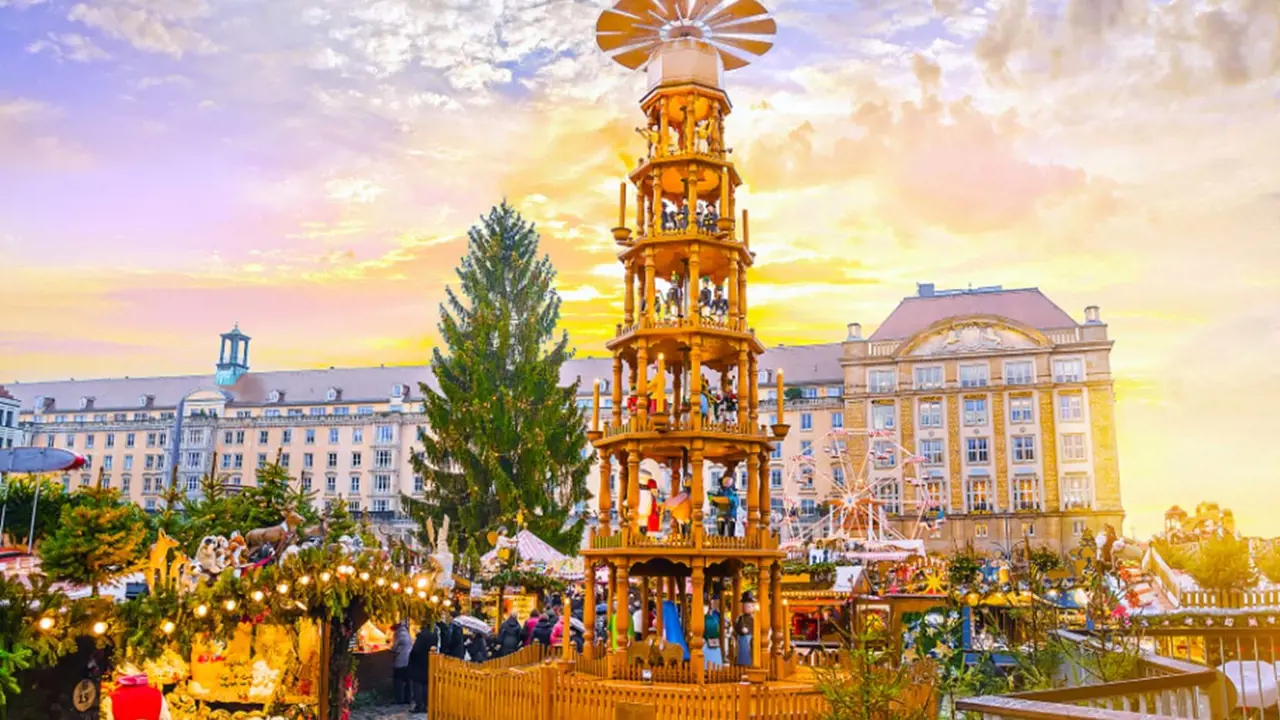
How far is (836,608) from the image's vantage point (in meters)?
28.6

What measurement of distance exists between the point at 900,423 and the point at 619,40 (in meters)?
56.0

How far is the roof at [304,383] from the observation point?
8112 cm

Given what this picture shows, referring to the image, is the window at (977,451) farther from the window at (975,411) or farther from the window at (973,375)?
the window at (973,375)

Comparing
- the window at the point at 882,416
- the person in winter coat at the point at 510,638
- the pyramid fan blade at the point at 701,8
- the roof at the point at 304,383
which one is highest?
the roof at the point at 304,383

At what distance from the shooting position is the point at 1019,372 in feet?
226

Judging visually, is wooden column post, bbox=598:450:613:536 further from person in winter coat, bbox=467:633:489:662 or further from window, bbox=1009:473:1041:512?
window, bbox=1009:473:1041:512

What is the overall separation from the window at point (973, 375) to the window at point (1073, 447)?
6510 millimetres

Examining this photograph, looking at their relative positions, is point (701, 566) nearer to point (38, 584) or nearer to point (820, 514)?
point (38, 584)

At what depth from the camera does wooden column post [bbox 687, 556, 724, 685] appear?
50.4ft

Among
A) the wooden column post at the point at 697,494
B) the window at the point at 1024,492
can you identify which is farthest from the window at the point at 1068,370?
the wooden column post at the point at 697,494

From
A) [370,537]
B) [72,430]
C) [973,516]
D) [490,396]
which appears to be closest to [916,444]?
[973,516]

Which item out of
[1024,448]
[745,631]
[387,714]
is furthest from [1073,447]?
[387,714]

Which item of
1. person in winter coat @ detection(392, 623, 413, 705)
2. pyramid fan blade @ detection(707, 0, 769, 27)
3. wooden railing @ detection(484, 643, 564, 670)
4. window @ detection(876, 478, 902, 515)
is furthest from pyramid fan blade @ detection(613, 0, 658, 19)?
window @ detection(876, 478, 902, 515)

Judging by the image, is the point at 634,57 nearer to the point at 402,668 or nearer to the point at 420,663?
the point at 420,663
